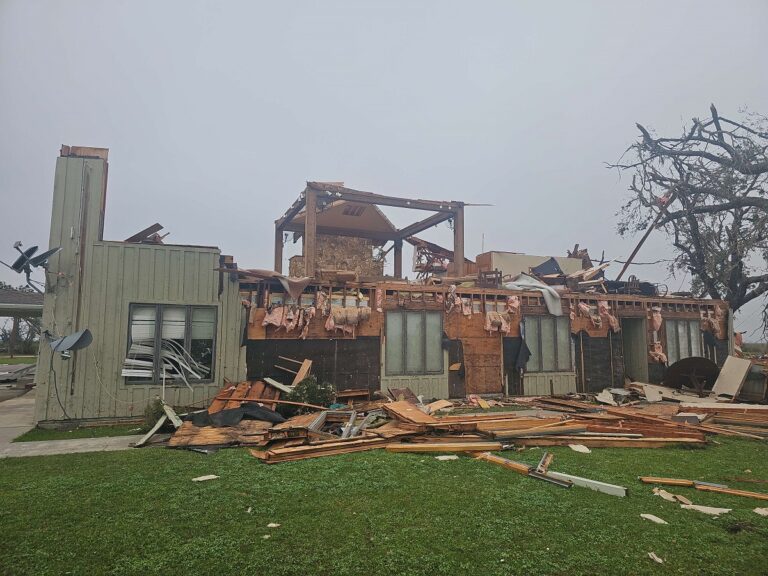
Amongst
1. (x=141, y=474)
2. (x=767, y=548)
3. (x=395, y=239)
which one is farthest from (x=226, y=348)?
(x=395, y=239)

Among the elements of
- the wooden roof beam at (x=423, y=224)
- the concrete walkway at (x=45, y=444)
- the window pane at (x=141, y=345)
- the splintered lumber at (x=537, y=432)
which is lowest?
the concrete walkway at (x=45, y=444)

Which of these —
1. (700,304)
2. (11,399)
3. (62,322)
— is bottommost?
(11,399)

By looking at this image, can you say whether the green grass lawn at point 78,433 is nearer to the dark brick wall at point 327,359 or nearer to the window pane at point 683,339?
the dark brick wall at point 327,359

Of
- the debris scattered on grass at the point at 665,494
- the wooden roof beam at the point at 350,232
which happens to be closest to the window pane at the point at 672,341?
the wooden roof beam at the point at 350,232

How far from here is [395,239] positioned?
728 inches

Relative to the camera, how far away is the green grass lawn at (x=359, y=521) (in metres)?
3.11

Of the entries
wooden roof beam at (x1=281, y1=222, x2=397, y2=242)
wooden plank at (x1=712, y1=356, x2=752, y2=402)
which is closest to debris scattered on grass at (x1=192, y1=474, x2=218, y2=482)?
wooden plank at (x1=712, y1=356, x2=752, y2=402)

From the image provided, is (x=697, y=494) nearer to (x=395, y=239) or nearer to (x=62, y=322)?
(x=62, y=322)

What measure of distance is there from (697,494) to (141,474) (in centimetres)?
606

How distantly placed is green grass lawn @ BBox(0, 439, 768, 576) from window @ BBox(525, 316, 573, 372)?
6.88 metres

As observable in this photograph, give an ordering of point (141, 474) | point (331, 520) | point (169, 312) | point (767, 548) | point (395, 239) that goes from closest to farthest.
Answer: point (767, 548) → point (331, 520) → point (141, 474) → point (169, 312) → point (395, 239)

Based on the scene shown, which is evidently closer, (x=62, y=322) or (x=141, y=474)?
(x=141, y=474)

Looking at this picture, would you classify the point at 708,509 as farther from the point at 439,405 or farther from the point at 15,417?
the point at 15,417

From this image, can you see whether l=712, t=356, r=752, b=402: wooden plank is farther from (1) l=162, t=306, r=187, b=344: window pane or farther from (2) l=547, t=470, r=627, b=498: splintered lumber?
(1) l=162, t=306, r=187, b=344: window pane
